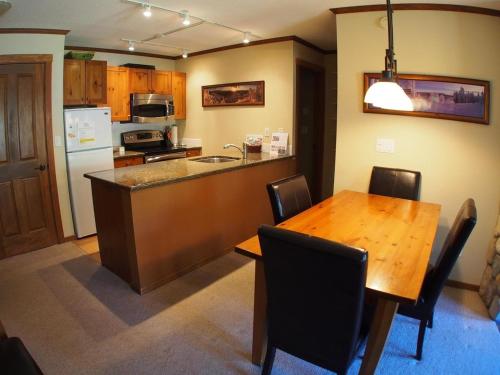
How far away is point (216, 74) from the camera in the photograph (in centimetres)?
477

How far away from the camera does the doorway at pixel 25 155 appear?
3.26m

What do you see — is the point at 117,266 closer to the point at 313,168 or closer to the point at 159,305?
the point at 159,305

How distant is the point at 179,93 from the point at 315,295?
4.53 metres

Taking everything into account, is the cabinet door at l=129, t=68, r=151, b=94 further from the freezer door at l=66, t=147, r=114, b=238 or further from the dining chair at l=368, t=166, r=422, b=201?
the dining chair at l=368, t=166, r=422, b=201

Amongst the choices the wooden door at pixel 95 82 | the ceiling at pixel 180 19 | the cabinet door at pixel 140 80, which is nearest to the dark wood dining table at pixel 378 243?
the ceiling at pixel 180 19

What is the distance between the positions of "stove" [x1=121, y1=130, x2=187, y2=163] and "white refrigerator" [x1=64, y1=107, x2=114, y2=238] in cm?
85

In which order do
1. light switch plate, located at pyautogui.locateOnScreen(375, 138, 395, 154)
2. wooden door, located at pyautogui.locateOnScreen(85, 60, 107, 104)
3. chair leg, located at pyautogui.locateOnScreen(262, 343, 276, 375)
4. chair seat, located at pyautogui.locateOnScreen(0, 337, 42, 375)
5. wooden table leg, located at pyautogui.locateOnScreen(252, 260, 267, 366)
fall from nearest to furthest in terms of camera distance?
chair seat, located at pyautogui.locateOnScreen(0, 337, 42, 375), chair leg, located at pyautogui.locateOnScreen(262, 343, 276, 375), wooden table leg, located at pyautogui.locateOnScreen(252, 260, 267, 366), light switch plate, located at pyautogui.locateOnScreen(375, 138, 395, 154), wooden door, located at pyautogui.locateOnScreen(85, 60, 107, 104)

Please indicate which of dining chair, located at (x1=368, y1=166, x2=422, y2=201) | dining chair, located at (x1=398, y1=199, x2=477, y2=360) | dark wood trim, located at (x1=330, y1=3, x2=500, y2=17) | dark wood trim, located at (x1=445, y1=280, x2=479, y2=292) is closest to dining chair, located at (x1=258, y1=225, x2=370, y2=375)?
dining chair, located at (x1=398, y1=199, x2=477, y2=360)

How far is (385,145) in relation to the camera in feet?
9.93

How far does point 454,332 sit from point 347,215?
3.55ft

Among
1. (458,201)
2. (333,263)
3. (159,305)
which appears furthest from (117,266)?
(458,201)

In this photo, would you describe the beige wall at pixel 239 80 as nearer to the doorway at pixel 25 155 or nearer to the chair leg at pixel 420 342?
the doorway at pixel 25 155

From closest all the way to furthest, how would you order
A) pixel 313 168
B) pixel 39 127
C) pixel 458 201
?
pixel 458 201, pixel 39 127, pixel 313 168

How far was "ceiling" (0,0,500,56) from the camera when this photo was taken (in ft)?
9.00
